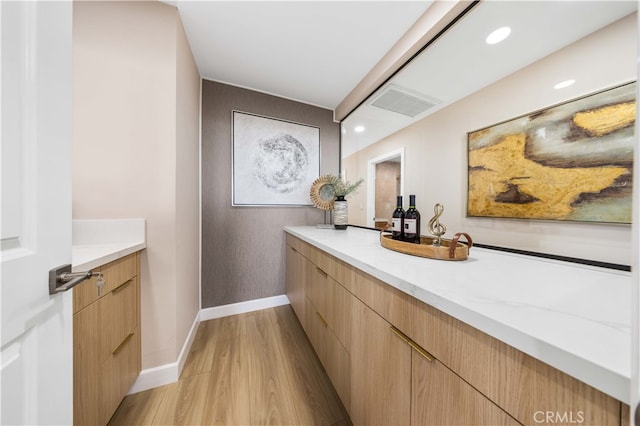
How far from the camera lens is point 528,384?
0.39 metres

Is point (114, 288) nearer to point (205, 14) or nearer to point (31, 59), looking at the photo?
point (31, 59)

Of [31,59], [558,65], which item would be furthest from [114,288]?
[558,65]

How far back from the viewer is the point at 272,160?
2.27 m

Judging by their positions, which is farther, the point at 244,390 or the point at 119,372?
the point at 244,390

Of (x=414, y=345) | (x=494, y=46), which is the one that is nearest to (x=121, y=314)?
(x=414, y=345)

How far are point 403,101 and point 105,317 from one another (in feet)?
7.42

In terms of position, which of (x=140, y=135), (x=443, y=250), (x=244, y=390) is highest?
(x=140, y=135)

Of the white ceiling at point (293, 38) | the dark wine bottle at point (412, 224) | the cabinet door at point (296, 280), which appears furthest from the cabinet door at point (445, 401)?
the white ceiling at point (293, 38)

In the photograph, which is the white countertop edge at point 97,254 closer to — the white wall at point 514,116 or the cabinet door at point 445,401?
the cabinet door at point 445,401

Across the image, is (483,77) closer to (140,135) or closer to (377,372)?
(377,372)

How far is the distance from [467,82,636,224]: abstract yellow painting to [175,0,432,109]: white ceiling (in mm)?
1006

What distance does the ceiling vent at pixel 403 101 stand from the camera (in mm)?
1487

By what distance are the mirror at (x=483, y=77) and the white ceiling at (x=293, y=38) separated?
300 millimetres

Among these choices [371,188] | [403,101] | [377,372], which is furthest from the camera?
[371,188]
